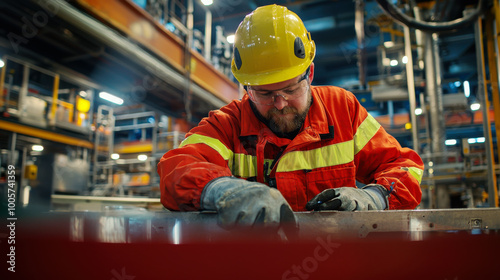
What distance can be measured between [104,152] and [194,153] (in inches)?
500

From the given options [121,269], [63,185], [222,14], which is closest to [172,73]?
[63,185]

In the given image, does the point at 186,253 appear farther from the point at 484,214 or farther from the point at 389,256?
the point at 484,214

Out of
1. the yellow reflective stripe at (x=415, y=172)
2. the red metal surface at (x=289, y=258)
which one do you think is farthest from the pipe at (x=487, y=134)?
the red metal surface at (x=289, y=258)

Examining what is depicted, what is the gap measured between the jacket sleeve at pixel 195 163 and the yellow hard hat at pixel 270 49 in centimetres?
28

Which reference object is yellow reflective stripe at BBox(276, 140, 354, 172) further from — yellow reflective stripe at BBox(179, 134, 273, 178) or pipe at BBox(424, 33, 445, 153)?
pipe at BBox(424, 33, 445, 153)

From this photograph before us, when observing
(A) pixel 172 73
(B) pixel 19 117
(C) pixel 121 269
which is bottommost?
(C) pixel 121 269

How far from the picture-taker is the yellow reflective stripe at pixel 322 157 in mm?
1627

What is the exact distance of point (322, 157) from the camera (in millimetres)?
1666

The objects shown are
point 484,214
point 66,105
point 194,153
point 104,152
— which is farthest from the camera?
point 104,152

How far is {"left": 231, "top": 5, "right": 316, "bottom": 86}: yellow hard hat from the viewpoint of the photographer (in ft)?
5.25

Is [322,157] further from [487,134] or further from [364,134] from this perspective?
[487,134]

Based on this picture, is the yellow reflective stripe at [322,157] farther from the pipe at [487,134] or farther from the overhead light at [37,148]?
the overhead light at [37,148]

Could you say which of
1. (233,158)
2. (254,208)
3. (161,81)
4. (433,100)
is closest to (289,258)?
(254,208)

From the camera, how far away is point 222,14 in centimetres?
1062
